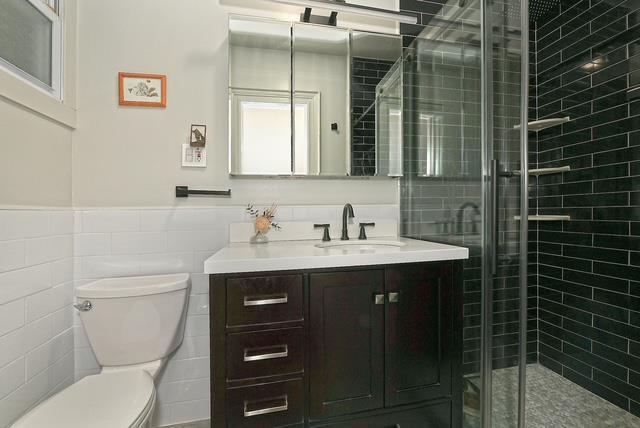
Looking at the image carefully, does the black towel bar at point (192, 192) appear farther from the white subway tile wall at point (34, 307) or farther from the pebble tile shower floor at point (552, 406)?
the pebble tile shower floor at point (552, 406)

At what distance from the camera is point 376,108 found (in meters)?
1.84

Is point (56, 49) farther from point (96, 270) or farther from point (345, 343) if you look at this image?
point (345, 343)

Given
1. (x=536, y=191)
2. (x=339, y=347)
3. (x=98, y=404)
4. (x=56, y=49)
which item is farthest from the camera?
(x=536, y=191)

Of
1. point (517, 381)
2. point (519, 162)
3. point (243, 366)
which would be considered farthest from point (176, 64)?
point (517, 381)

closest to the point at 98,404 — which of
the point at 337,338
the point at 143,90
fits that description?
the point at 337,338

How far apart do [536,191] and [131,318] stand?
2.61 metres

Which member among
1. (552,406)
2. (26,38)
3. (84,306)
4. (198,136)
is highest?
(26,38)

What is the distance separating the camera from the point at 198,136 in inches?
64.4

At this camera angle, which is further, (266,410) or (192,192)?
(192,192)

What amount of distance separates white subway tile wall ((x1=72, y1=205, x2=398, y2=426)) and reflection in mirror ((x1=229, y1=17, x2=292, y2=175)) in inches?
12.1

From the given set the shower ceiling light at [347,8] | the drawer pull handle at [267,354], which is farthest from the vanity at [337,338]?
the shower ceiling light at [347,8]

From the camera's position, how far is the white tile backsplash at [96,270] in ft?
3.97

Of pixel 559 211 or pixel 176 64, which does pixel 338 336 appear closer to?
pixel 176 64

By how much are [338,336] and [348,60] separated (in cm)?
151
